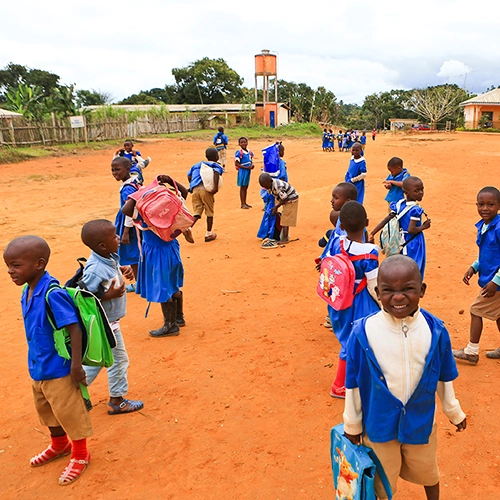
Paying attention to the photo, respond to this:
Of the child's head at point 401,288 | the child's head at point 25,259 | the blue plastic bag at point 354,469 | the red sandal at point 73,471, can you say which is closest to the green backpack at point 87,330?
the child's head at point 25,259

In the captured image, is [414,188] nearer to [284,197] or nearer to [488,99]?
[284,197]

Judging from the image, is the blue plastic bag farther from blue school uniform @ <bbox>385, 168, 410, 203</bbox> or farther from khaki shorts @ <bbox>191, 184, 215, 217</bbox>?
khaki shorts @ <bbox>191, 184, 215, 217</bbox>

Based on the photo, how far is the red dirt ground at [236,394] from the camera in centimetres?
274

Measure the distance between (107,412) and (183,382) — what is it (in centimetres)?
67

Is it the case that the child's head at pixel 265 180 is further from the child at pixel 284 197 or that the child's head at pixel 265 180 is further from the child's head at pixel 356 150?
the child's head at pixel 356 150

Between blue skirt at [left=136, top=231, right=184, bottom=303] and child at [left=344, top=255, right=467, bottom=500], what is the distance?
281 centimetres

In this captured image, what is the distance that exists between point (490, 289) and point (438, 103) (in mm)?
49605

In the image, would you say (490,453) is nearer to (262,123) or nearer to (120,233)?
(120,233)

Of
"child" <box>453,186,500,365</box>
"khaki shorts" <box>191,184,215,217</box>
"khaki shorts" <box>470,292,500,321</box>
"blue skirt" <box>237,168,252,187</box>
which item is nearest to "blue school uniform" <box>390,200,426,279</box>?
"child" <box>453,186,500,365</box>

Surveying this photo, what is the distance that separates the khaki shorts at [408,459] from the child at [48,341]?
1.73 meters

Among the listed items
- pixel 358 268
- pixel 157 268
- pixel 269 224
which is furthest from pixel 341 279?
pixel 269 224

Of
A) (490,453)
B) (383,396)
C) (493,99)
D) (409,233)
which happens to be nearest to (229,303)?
(409,233)

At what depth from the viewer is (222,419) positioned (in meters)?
3.33

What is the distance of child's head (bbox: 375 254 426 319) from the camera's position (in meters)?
1.89
